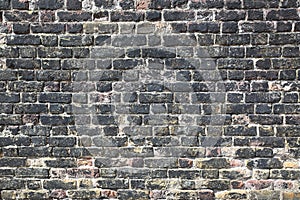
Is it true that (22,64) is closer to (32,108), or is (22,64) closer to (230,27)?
(32,108)

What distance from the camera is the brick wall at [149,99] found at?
297 centimetres

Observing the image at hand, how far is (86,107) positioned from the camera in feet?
10.2

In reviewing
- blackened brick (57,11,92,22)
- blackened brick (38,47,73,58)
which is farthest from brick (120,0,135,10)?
blackened brick (38,47,73,58)

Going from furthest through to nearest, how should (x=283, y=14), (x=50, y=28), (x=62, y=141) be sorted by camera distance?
(x=62, y=141) → (x=50, y=28) → (x=283, y=14)

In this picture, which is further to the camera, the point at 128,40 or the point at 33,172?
the point at 33,172

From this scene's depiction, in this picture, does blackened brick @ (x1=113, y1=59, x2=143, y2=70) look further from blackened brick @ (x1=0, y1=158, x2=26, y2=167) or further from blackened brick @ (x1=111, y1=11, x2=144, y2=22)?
blackened brick @ (x1=0, y1=158, x2=26, y2=167)

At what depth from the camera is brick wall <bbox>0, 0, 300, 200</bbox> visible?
2.97 meters

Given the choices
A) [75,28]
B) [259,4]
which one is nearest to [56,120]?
[75,28]

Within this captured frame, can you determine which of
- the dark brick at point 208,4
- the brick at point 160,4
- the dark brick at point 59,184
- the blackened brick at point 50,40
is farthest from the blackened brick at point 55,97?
the dark brick at point 208,4

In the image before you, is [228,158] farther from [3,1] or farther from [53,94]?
[3,1]

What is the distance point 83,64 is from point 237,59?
1208 mm

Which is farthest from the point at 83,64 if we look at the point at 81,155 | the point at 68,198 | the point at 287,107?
the point at 287,107

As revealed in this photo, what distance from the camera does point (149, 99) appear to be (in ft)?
10.1

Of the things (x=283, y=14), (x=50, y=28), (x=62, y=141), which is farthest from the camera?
(x=62, y=141)
